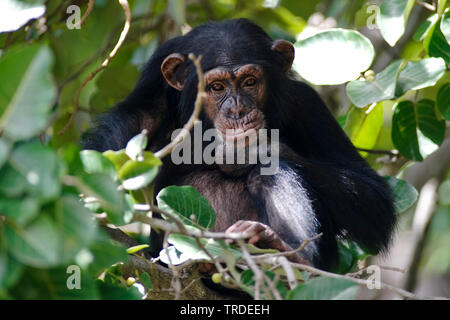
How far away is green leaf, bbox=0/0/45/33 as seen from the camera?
9.69 feet

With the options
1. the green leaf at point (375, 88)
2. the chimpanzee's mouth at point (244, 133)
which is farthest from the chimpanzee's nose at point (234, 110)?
the green leaf at point (375, 88)

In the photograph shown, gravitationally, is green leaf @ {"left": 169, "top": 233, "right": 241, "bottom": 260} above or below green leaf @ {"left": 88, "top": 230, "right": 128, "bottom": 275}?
below

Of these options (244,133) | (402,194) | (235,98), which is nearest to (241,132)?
(244,133)

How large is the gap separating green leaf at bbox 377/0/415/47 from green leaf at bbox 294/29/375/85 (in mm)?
137

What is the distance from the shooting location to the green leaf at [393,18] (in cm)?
442

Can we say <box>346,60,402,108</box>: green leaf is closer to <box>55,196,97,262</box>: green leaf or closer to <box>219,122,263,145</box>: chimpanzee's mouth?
<box>219,122,263,145</box>: chimpanzee's mouth

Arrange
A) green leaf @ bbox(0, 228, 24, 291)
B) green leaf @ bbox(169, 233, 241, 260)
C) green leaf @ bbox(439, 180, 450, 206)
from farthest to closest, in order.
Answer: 1. green leaf @ bbox(439, 180, 450, 206)
2. green leaf @ bbox(169, 233, 241, 260)
3. green leaf @ bbox(0, 228, 24, 291)

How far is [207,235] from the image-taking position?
2.76 m

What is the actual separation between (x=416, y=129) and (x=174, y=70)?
183 cm

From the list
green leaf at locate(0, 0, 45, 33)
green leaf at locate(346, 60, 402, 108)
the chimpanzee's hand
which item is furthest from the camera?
green leaf at locate(346, 60, 402, 108)

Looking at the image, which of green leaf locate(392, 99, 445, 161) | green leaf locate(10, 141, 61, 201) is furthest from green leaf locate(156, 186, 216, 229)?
green leaf locate(392, 99, 445, 161)

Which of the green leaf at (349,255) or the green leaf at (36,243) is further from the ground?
the green leaf at (36,243)

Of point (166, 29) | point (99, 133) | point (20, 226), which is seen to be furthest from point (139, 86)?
point (20, 226)

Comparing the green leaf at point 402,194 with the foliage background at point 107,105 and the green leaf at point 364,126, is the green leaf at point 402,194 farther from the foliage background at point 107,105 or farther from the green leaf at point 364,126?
the green leaf at point 364,126
